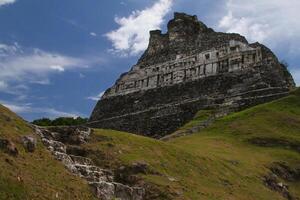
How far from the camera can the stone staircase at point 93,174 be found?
29.7m

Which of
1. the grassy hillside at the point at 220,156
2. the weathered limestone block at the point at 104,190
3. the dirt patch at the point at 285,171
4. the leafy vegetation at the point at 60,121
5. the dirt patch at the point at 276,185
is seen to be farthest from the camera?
the leafy vegetation at the point at 60,121

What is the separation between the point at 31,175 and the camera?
87.7 ft

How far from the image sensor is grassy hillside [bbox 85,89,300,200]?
111ft

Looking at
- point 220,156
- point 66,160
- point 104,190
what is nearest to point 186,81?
point 220,156

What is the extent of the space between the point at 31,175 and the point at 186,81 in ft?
173

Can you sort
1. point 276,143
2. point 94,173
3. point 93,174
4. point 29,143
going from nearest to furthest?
point 29,143 → point 93,174 → point 94,173 → point 276,143

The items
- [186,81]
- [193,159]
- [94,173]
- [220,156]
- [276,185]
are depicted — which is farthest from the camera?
[186,81]

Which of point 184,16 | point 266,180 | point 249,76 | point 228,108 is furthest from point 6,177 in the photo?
point 184,16

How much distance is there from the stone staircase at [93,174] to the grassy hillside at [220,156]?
102 centimetres

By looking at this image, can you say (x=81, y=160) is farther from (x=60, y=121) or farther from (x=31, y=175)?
(x=60, y=121)

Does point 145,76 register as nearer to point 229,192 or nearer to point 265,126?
point 265,126

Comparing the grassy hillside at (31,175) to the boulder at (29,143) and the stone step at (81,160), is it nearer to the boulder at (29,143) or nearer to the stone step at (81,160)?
the boulder at (29,143)

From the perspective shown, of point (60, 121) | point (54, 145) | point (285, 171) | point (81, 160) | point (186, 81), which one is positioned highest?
point (186, 81)

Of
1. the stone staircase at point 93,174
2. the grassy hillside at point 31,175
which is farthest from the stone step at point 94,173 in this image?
the grassy hillside at point 31,175
